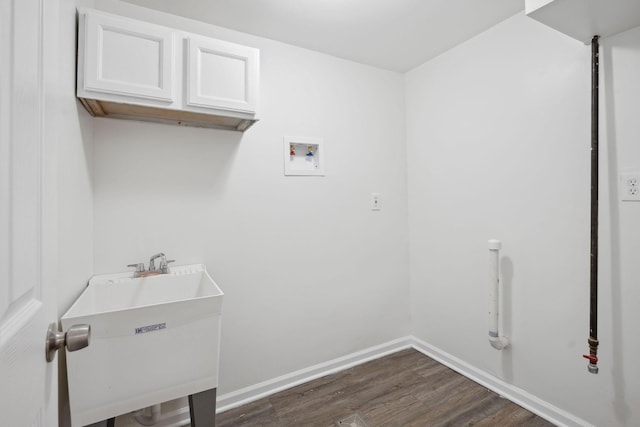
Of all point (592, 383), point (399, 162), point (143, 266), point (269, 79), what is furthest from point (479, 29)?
point (143, 266)

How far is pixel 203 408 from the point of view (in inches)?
50.4

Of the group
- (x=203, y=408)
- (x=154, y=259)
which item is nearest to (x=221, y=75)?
(x=154, y=259)

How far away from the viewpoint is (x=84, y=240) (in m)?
1.40

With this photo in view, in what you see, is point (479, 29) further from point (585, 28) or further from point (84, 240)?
point (84, 240)

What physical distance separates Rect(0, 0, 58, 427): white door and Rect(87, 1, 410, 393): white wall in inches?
44.7

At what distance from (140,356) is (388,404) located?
1.43 meters

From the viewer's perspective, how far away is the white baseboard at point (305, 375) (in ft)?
6.05

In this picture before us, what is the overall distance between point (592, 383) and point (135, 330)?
2.13 meters

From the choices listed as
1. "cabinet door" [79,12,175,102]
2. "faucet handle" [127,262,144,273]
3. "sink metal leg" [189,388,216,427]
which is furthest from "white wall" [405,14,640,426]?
"faucet handle" [127,262,144,273]

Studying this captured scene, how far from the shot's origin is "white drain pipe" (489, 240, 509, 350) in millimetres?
1849

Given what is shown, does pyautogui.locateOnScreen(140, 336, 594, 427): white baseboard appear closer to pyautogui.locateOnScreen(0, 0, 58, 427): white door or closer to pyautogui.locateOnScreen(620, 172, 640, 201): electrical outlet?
pyautogui.locateOnScreen(620, 172, 640, 201): electrical outlet

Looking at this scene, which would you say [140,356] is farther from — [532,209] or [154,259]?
[532,209]

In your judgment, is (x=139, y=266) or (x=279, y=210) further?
(x=279, y=210)

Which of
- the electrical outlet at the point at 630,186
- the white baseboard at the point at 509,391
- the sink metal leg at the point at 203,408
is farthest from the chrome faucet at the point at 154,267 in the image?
the electrical outlet at the point at 630,186
